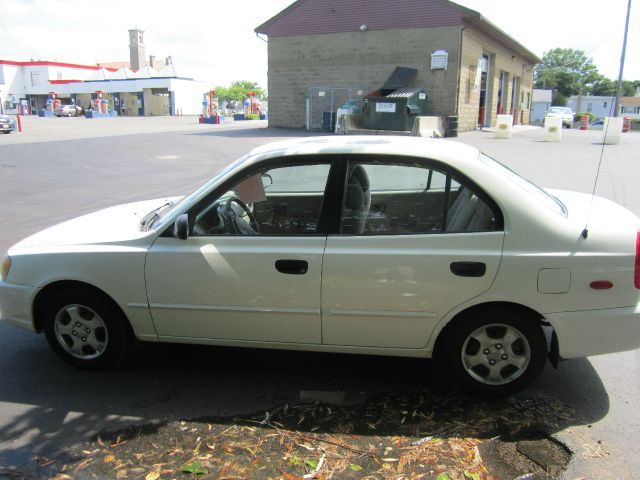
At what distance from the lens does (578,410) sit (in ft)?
10.9

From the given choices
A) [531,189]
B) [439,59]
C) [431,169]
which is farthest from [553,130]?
[431,169]

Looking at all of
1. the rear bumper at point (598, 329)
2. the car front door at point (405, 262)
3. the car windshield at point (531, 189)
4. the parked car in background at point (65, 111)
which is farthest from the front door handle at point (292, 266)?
the parked car in background at point (65, 111)

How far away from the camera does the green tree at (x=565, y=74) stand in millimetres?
86125

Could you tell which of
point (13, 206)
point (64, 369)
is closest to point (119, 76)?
point (13, 206)

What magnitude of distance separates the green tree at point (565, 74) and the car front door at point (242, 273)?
88.7 metres

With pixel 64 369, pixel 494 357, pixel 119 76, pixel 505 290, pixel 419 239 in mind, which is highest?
pixel 119 76

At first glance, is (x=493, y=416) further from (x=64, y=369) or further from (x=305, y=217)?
(x=64, y=369)

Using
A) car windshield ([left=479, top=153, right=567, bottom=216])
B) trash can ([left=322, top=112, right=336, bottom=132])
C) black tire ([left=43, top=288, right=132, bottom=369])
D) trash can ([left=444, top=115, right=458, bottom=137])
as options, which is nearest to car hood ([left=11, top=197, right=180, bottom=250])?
black tire ([left=43, top=288, right=132, bottom=369])

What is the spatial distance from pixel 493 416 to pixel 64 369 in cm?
299

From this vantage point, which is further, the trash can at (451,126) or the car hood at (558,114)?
the car hood at (558,114)

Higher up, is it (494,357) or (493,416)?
(494,357)

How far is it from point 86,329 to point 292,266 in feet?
5.27

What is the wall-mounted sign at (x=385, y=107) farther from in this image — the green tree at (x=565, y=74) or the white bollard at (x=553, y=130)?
the green tree at (x=565, y=74)

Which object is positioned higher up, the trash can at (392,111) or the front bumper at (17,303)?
the trash can at (392,111)
